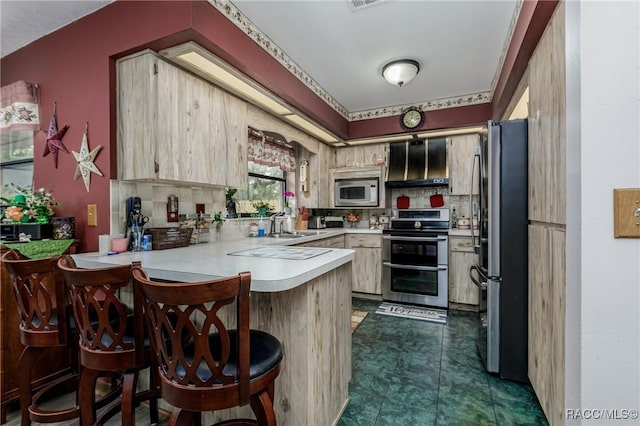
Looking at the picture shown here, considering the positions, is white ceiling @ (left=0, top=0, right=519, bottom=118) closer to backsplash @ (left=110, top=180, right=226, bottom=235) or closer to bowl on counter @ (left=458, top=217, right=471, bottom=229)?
backsplash @ (left=110, top=180, right=226, bottom=235)

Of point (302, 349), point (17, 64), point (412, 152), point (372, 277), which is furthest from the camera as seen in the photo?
point (412, 152)

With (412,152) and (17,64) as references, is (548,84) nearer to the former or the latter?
(412,152)

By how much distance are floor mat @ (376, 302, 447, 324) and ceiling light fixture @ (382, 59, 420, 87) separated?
8.48 ft

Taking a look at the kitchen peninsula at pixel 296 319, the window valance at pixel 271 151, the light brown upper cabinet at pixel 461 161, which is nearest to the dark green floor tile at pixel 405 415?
the kitchen peninsula at pixel 296 319

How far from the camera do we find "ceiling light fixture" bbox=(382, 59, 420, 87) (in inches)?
109

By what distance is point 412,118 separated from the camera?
3.89m

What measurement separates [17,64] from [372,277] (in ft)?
14.1

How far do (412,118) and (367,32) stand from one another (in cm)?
178

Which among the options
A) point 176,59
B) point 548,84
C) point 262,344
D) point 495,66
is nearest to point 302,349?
point 262,344

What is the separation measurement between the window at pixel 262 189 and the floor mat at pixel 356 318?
1631 millimetres

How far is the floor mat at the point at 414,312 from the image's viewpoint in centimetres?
320

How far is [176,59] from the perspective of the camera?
1.97m

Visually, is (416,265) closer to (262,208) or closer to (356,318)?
(356,318)

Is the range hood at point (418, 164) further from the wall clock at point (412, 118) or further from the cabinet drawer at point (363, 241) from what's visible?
the cabinet drawer at point (363, 241)
